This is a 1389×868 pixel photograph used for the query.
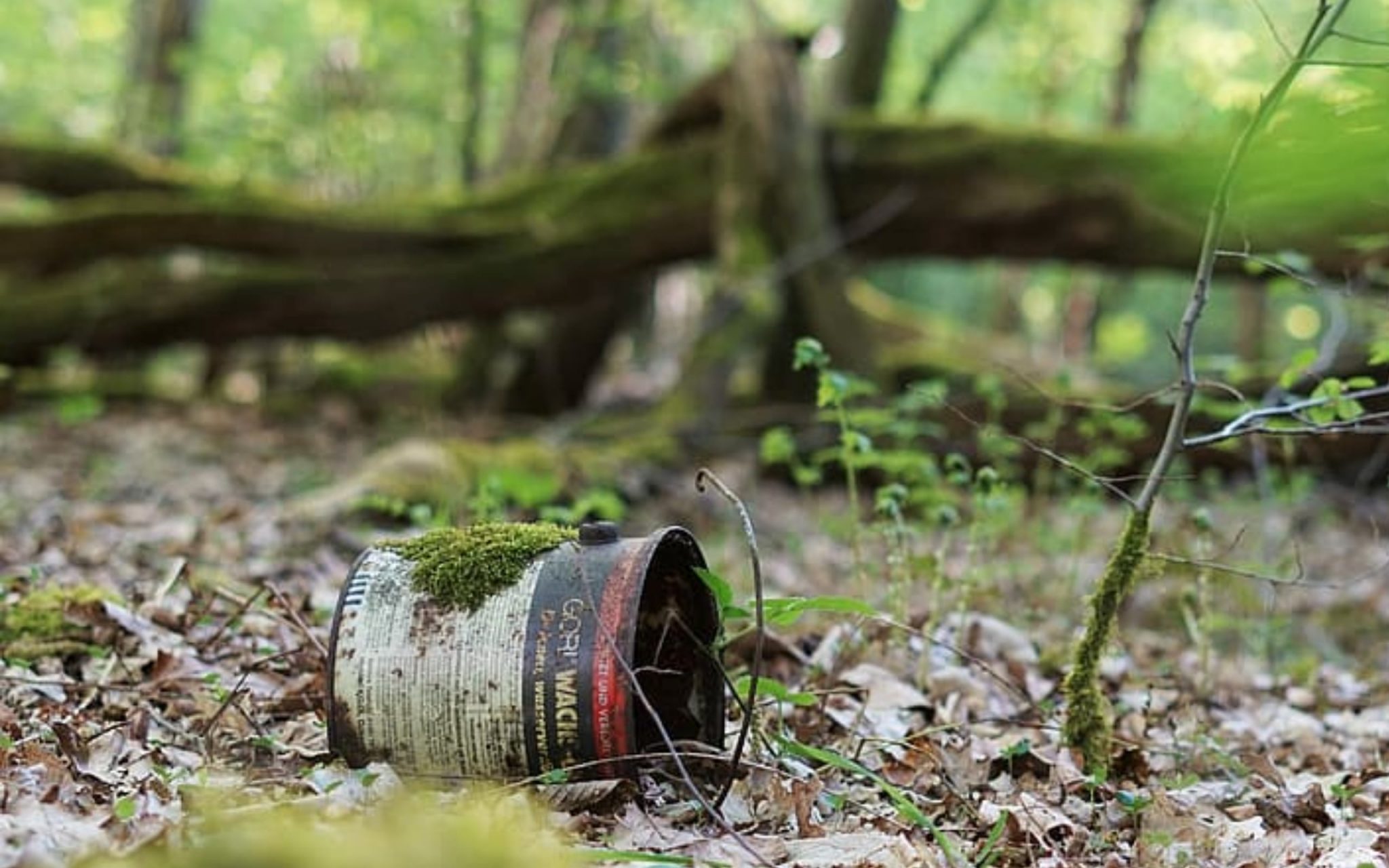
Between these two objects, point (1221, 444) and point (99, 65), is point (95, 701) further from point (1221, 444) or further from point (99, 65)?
point (99, 65)

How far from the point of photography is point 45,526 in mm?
5594

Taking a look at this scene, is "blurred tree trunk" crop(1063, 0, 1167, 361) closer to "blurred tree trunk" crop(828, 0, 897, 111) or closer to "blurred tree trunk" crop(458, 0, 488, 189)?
"blurred tree trunk" crop(828, 0, 897, 111)

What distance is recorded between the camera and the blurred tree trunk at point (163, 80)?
1189 cm

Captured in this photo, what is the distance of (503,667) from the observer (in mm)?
2664

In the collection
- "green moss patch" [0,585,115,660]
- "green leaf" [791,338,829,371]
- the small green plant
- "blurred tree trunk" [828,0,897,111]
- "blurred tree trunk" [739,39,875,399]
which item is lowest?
"green moss patch" [0,585,115,660]

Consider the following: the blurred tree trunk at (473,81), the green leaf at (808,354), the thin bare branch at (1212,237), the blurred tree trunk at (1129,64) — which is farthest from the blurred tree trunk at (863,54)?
the thin bare branch at (1212,237)

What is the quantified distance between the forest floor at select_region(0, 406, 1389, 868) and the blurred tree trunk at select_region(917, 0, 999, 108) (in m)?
7.56

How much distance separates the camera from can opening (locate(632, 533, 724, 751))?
2.92 meters

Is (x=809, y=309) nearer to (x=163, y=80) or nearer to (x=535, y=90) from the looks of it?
(x=535, y=90)

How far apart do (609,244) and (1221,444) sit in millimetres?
6390

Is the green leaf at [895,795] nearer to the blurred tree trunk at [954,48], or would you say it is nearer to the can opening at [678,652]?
the can opening at [678,652]

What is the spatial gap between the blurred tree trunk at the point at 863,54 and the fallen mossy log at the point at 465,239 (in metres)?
1.28

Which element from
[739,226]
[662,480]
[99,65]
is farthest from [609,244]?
[99,65]

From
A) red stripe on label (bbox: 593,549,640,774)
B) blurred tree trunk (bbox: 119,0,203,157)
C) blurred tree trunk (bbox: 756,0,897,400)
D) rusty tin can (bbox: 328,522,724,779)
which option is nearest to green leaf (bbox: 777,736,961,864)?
rusty tin can (bbox: 328,522,724,779)
